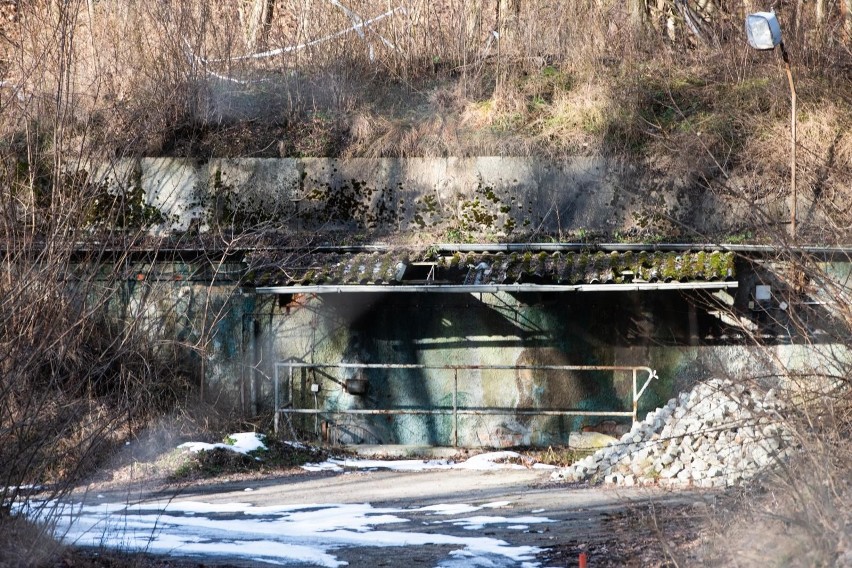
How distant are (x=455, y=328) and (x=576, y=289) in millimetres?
2241

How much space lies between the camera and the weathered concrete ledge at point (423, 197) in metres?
16.8

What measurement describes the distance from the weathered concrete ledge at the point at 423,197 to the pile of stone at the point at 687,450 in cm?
413

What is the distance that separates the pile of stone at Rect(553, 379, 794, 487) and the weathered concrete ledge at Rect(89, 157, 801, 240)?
163 inches

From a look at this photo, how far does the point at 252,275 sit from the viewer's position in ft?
49.8

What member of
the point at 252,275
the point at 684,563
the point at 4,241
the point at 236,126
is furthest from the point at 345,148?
the point at 684,563

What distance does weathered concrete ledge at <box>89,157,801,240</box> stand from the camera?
16.8 metres

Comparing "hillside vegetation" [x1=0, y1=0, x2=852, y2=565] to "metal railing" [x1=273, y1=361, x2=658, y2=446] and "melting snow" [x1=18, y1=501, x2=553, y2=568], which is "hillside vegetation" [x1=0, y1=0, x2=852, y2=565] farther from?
"melting snow" [x1=18, y1=501, x2=553, y2=568]

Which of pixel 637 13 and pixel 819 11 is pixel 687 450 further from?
pixel 819 11

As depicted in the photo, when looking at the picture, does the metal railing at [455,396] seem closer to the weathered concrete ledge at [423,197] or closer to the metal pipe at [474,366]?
the metal pipe at [474,366]

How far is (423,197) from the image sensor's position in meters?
17.2

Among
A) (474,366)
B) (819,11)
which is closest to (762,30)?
(474,366)

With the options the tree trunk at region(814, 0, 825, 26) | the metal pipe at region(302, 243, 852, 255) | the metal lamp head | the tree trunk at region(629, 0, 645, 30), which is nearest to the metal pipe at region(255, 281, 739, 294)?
the metal pipe at region(302, 243, 852, 255)

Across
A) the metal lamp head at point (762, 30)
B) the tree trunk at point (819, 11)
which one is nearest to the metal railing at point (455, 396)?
the metal lamp head at point (762, 30)

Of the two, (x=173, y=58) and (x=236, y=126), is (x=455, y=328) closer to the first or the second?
(x=236, y=126)
